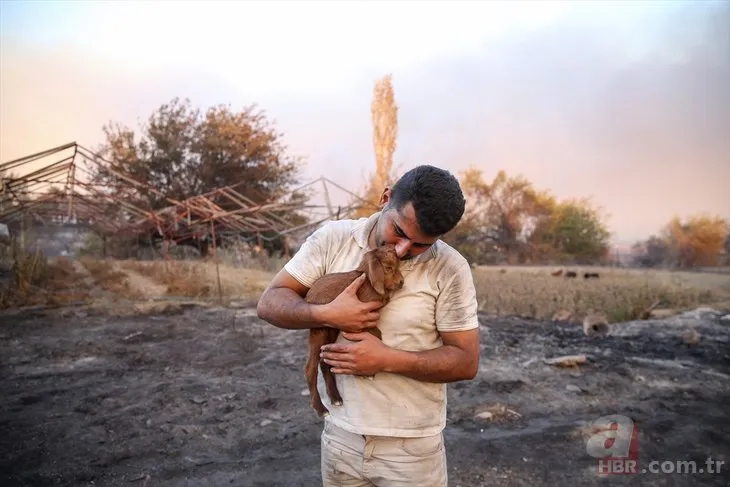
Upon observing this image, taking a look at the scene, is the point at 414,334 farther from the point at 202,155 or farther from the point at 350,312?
the point at 202,155

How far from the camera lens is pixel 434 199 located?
69.4 inches

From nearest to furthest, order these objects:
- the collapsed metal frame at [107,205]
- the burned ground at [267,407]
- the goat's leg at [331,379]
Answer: the goat's leg at [331,379] < the burned ground at [267,407] < the collapsed metal frame at [107,205]

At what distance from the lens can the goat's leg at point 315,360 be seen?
210cm

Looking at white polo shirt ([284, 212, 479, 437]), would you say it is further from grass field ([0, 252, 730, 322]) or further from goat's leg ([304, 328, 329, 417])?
grass field ([0, 252, 730, 322])

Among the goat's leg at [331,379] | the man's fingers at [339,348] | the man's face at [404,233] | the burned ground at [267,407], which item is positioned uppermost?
the man's face at [404,233]

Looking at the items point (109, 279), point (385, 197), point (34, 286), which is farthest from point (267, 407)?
point (109, 279)

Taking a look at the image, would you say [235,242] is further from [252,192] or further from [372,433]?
[372,433]

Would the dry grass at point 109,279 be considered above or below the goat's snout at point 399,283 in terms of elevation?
below

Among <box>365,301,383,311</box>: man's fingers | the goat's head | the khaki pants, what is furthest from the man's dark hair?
the khaki pants

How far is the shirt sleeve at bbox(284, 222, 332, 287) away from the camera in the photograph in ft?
6.82

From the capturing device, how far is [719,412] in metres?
5.84

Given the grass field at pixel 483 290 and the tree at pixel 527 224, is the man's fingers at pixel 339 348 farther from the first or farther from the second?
the tree at pixel 527 224

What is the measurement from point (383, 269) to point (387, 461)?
32.3 inches

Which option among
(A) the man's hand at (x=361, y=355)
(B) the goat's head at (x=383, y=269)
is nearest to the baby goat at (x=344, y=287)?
(B) the goat's head at (x=383, y=269)
